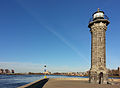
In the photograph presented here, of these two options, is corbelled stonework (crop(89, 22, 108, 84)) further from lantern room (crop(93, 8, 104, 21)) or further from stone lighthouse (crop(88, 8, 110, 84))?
lantern room (crop(93, 8, 104, 21))

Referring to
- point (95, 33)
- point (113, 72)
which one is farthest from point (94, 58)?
point (113, 72)

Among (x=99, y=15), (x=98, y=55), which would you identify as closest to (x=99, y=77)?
(x=98, y=55)

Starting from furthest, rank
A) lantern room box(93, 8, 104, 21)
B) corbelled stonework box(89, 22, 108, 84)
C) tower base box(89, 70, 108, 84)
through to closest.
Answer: lantern room box(93, 8, 104, 21) → corbelled stonework box(89, 22, 108, 84) → tower base box(89, 70, 108, 84)

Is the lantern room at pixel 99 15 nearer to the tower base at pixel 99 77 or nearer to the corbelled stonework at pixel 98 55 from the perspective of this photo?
the corbelled stonework at pixel 98 55

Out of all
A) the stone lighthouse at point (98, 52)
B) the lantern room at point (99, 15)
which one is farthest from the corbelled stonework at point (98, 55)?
the lantern room at point (99, 15)

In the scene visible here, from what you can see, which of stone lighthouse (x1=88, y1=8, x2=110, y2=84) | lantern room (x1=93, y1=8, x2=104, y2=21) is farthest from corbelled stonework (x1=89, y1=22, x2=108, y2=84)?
lantern room (x1=93, y1=8, x2=104, y2=21)

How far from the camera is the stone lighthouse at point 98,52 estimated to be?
837 inches

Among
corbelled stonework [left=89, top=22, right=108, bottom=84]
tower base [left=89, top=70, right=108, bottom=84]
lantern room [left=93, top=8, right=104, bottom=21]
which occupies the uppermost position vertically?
lantern room [left=93, top=8, right=104, bottom=21]

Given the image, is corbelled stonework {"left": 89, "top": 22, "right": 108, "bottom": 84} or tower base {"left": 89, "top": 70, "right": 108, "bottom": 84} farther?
corbelled stonework {"left": 89, "top": 22, "right": 108, "bottom": 84}

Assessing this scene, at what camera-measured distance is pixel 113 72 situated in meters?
148

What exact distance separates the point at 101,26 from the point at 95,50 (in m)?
5.38

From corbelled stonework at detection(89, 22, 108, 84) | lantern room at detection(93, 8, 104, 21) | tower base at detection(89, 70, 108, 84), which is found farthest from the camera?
lantern room at detection(93, 8, 104, 21)

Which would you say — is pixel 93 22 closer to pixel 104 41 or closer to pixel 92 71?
pixel 104 41

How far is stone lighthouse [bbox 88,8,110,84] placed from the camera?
21.2 metres
